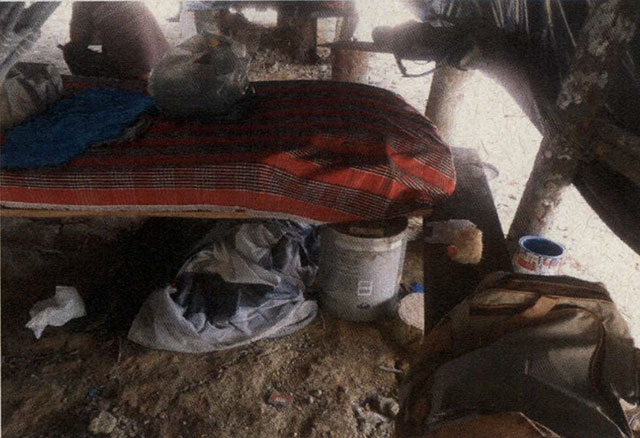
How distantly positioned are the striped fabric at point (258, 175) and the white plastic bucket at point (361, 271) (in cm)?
16

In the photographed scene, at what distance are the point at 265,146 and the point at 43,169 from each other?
1.24m

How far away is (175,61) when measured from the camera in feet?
10.4

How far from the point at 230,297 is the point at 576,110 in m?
2.20

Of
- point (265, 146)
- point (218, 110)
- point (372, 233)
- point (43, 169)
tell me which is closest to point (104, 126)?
point (43, 169)

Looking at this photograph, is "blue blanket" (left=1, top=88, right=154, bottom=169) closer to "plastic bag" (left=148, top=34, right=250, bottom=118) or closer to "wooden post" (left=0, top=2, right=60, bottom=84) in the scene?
"plastic bag" (left=148, top=34, right=250, bottom=118)

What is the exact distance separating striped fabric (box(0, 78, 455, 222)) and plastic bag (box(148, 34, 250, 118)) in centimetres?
19

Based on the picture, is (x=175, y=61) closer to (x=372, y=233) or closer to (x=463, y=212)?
(x=372, y=233)

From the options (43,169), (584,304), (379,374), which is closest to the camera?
(584,304)

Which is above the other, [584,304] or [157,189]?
[584,304]

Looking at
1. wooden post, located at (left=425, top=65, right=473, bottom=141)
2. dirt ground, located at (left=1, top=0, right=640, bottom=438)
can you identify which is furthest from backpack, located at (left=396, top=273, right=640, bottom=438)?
wooden post, located at (left=425, top=65, right=473, bottom=141)

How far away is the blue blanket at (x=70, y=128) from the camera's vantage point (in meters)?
2.79

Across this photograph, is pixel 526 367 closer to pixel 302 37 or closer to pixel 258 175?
pixel 258 175

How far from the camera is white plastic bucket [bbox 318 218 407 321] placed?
2986 mm

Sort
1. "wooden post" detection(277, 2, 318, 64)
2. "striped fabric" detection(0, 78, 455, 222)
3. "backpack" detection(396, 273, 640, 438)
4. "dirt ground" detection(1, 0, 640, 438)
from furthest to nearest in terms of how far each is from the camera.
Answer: "wooden post" detection(277, 2, 318, 64), "striped fabric" detection(0, 78, 455, 222), "dirt ground" detection(1, 0, 640, 438), "backpack" detection(396, 273, 640, 438)
